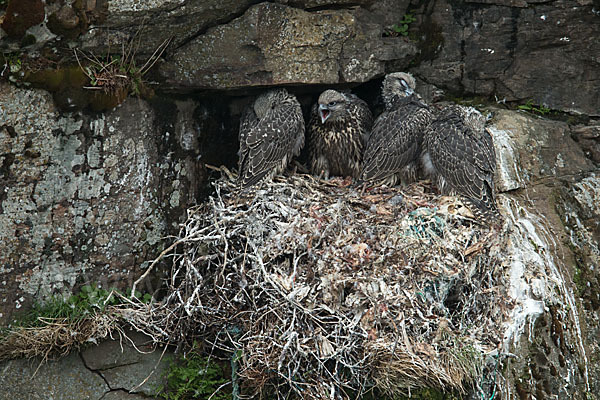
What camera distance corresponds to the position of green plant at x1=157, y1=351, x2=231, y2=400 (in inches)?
222

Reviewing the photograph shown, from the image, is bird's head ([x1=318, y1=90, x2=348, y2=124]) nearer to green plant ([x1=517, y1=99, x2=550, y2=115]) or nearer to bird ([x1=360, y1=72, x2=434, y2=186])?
bird ([x1=360, y1=72, x2=434, y2=186])

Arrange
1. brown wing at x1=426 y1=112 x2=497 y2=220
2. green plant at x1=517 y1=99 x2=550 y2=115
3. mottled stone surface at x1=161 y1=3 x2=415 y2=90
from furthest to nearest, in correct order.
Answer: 1. green plant at x1=517 y1=99 x2=550 y2=115
2. brown wing at x1=426 y1=112 x2=497 y2=220
3. mottled stone surface at x1=161 y1=3 x2=415 y2=90

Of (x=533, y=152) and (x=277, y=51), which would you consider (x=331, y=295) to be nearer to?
(x=277, y=51)

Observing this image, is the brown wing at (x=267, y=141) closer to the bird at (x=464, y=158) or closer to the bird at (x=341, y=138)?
the bird at (x=341, y=138)

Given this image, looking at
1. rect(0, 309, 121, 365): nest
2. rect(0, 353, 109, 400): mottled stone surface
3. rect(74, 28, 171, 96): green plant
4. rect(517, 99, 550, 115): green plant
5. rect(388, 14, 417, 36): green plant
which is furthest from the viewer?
rect(388, 14, 417, 36): green plant

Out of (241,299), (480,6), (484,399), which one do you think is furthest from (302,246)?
(480,6)

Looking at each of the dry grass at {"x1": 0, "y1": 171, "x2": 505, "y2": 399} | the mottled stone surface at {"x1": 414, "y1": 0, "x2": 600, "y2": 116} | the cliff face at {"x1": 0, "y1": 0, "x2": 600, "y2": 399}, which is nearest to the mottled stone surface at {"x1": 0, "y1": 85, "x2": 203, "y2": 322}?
the cliff face at {"x1": 0, "y1": 0, "x2": 600, "y2": 399}

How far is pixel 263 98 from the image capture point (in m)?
6.43

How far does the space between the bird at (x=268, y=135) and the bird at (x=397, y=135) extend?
2.35 ft

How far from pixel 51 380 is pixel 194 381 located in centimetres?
107

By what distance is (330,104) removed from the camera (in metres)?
6.45

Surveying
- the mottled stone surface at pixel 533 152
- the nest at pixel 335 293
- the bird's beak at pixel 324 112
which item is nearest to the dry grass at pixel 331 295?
the nest at pixel 335 293

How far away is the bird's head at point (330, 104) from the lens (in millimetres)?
6422

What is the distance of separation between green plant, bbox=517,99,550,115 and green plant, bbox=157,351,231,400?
11.7 ft
